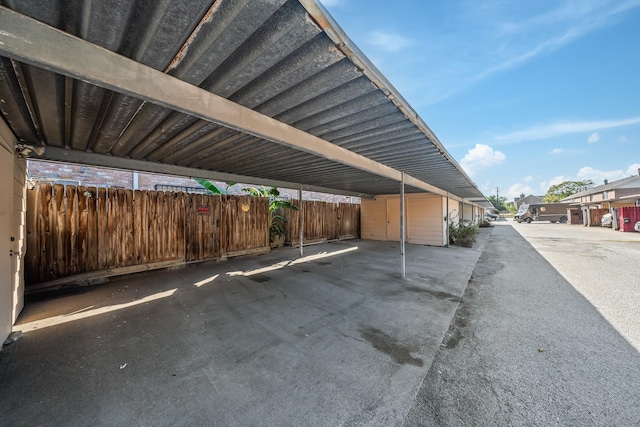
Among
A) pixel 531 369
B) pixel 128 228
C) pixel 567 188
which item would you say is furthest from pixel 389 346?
pixel 567 188

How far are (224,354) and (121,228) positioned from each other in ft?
16.2

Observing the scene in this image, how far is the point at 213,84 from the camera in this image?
2053 mm

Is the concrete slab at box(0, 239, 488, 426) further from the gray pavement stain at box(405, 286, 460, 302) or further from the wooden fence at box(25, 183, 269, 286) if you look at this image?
the wooden fence at box(25, 183, 269, 286)

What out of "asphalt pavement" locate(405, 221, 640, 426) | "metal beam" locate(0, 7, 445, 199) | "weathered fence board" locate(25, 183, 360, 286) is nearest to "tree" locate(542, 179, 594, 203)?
"asphalt pavement" locate(405, 221, 640, 426)

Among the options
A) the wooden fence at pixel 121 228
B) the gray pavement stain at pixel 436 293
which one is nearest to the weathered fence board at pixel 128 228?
the wooden fence at pixel 121 228

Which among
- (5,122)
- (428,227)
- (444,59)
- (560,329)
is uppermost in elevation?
(444,59)

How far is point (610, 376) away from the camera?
206cm

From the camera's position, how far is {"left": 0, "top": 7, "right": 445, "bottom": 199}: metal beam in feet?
4.17

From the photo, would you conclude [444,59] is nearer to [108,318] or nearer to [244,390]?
[244,390]

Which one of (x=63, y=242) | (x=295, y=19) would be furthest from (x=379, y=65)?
(x=63, y=242)

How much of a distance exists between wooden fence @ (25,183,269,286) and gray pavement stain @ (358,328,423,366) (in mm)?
5780

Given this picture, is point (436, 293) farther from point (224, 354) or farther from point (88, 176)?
point (88, 176)

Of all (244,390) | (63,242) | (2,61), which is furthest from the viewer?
(63,242)

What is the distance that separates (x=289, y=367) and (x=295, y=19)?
2.81 metres
